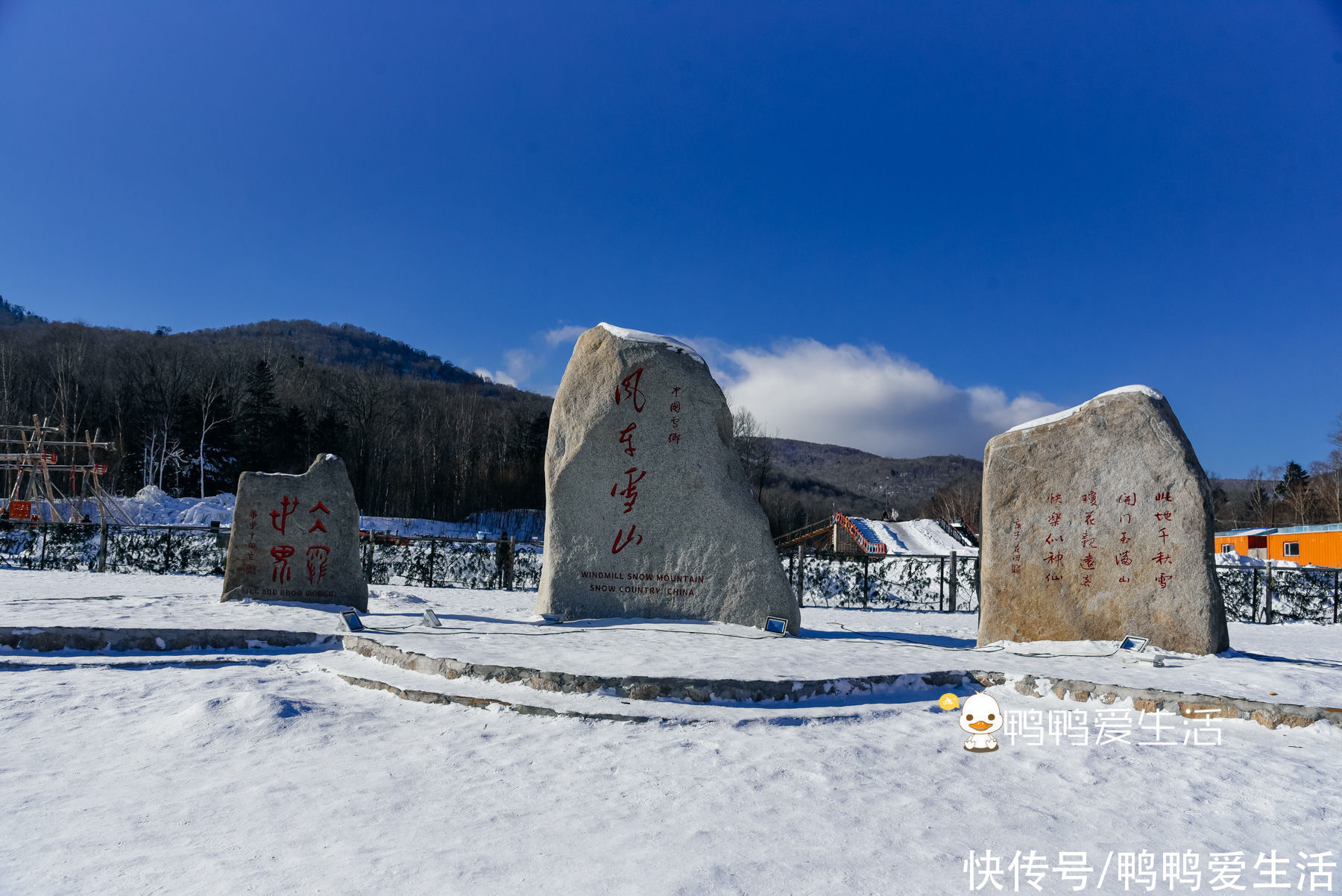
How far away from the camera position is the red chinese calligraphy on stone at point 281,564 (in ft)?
30.1

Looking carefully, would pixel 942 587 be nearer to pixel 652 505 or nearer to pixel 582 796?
pixel 652 505

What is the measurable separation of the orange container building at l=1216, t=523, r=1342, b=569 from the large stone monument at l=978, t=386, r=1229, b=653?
2094 cm

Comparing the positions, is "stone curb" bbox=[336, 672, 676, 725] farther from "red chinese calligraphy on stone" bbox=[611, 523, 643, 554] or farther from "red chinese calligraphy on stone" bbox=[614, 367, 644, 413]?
"red chinese calligraphy on stone" bbox=[614, 367, 644, 413]

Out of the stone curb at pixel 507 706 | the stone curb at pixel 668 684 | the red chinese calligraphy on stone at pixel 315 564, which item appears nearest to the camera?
the stone curb at pixel 507 706

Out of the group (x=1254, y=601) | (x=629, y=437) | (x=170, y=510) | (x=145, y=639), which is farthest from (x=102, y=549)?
(x=1254, y=601)

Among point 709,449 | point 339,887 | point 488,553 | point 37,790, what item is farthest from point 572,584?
point 488,553

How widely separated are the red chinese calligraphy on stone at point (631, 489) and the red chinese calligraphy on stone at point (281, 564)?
4.09m

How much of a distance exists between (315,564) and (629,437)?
421cm

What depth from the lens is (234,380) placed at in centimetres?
4375

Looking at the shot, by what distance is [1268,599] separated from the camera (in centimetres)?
1373

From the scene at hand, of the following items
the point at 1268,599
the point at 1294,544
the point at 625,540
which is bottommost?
the point at 1268,599

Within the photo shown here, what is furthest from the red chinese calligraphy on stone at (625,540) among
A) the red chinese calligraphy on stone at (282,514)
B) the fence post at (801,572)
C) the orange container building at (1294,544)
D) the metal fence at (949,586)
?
the orange container building at (1294,544)

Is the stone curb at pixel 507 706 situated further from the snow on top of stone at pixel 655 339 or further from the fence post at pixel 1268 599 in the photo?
the fence post at pixel 1268 599

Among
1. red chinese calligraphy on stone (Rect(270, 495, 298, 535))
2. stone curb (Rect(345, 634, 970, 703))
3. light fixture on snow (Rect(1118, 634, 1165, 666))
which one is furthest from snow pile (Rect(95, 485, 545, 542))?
light fixture on snow (Rect(1118, 634, 1165, 666))
